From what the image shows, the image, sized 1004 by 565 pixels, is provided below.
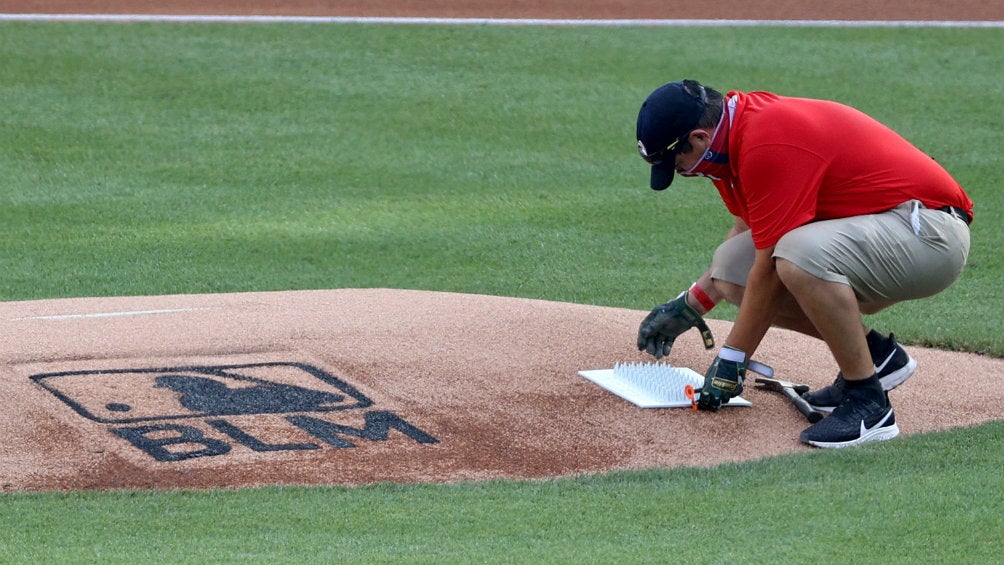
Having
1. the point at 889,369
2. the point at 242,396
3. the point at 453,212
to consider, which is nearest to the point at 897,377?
the point at 889,369

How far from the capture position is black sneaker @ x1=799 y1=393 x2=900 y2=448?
4.52 meters

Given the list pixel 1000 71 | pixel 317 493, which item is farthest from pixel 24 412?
pixel 1000 71

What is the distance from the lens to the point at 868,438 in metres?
4.55

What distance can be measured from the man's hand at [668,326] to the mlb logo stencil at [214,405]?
39.4 inches

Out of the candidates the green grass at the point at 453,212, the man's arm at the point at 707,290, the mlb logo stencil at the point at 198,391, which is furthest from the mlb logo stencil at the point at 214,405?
the man's arm at the point at 707,290

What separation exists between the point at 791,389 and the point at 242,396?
81.5 inches

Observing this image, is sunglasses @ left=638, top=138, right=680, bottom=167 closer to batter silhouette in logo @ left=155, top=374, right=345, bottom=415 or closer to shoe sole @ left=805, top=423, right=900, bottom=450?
shoe sole @ left=805, top=423, right=900, bottom=450

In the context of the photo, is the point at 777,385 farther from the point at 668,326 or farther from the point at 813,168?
the point at 813,168

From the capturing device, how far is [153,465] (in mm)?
4199

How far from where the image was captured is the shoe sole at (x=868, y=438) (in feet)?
14.8

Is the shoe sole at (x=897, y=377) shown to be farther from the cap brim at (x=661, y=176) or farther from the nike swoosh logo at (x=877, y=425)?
the cap brim at (x=661, y=176)

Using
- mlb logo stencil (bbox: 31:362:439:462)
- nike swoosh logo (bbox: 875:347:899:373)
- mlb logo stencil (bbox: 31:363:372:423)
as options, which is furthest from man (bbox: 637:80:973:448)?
mlb logo stencil (bbox: 31:363:372:423)

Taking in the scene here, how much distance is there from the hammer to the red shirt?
774 mm

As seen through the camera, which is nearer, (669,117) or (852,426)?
(669,117)
